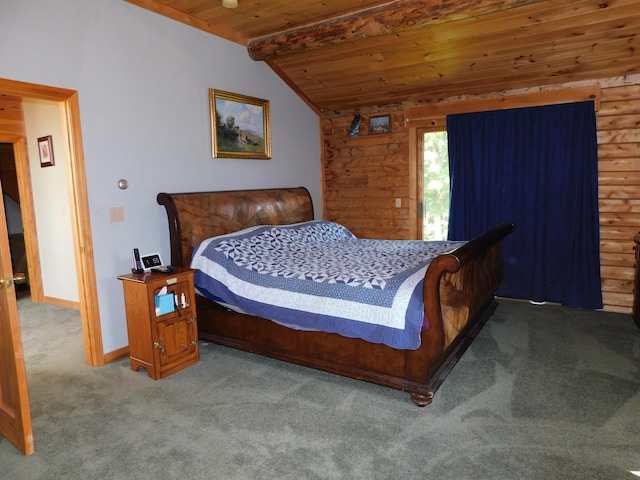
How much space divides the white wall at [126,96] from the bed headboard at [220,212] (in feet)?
0.62

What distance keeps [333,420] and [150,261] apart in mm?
1870

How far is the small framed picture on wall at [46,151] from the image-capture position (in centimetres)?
468

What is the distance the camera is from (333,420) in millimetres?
2398

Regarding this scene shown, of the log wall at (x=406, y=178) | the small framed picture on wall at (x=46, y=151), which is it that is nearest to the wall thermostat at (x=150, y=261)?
the small framed picture on wall at (x=46, y=151)

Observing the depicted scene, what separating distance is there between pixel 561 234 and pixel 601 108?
127cm

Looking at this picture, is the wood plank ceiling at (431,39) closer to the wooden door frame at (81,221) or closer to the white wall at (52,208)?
the wooden door frame at (81,221)

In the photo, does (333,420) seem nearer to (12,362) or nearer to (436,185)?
(12,362)

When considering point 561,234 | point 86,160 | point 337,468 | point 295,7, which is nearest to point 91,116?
point 86,160

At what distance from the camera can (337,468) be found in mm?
1981

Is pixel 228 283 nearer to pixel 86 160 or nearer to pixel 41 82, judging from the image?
pixel 86 160

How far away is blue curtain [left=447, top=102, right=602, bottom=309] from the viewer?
4.23 metres

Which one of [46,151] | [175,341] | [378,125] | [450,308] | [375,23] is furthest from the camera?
[378,125]

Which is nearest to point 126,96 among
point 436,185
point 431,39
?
point 431,39

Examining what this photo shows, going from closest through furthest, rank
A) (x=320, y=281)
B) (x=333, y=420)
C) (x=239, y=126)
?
(x=333, y=420), (x=320, y=281), (x=239, y=126)
